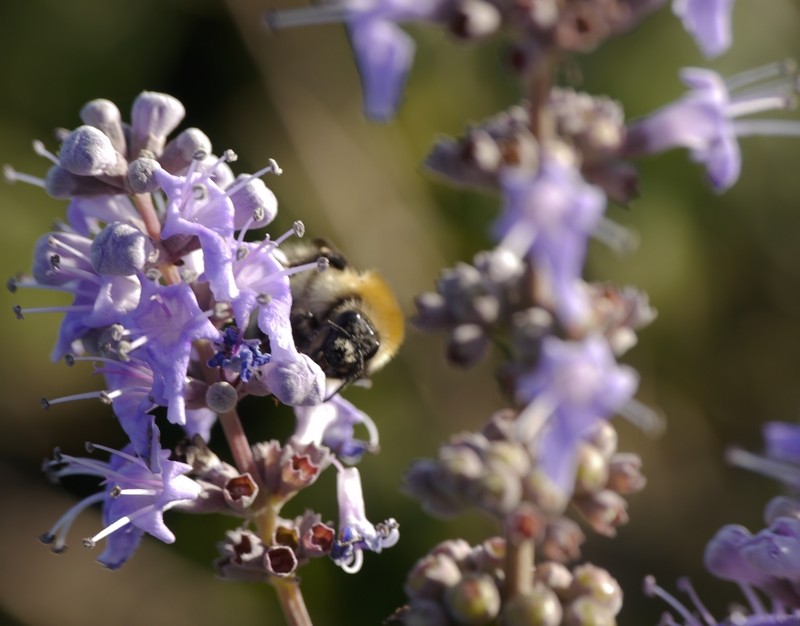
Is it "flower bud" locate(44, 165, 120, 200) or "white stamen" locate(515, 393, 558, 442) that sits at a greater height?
"white stamen" locate(515, 393, 558, 442)

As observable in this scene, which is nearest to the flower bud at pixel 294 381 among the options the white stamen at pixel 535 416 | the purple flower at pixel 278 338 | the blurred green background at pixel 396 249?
the purple flower at pixel 278 338

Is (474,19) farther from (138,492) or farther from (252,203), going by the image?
(138,492)

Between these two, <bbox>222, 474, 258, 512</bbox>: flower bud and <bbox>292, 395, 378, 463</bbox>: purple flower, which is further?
<bbox>292, 395, 378, 463</bbox>: purple flower

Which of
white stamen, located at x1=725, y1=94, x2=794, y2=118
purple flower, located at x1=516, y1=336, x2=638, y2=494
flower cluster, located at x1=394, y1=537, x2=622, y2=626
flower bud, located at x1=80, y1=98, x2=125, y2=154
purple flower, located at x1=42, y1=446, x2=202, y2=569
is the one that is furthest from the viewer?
white stamen, located at x1=725, y1=94, x2=794, y2=118

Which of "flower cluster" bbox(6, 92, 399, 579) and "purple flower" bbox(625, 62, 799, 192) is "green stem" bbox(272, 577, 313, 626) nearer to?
"flower cluster" bbox(6, 92, 399, 579)

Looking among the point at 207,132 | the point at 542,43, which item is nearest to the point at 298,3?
the point at 207,132

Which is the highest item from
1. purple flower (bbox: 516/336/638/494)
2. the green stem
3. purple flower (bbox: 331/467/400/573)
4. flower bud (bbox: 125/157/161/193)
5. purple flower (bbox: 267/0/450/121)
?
purple flower (bbox: 267/0/450/121)

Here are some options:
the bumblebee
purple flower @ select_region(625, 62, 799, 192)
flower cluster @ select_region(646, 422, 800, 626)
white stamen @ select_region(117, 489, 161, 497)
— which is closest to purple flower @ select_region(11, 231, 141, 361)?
white stamen @ select_region(117, 489, 161, 497)

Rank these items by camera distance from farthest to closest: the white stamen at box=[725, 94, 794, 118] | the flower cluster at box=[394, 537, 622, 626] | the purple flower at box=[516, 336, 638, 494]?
the white stamen at box=[725, 94, 794, 118] → the flower cluster at box=[394, 537, 622, 626] → the purple flower at box=[516, 336, 638, 494]
